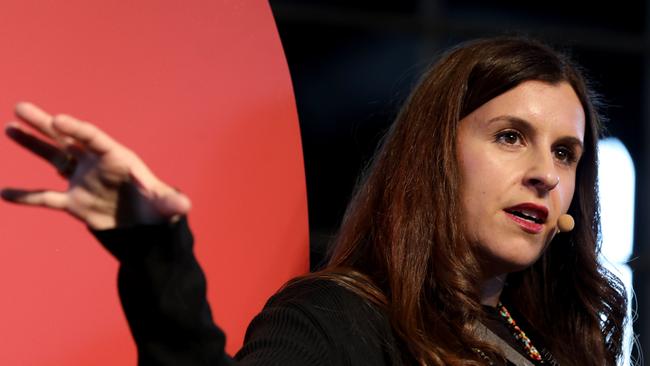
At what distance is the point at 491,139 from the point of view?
1627 millimetres

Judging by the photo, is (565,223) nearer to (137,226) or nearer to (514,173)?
(514,173)

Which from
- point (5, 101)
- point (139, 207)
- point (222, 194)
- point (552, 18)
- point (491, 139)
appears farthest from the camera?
point (552, 18)

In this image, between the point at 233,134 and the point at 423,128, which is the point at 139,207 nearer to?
the point at 233,134

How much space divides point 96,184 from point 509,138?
2.69ft

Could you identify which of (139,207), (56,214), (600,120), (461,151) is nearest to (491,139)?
(461,151)

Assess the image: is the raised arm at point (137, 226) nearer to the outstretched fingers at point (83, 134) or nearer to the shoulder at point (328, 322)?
the outstretched fingers at point (83, 134)

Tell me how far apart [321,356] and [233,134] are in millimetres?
377

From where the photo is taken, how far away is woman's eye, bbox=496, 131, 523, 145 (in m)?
1.63

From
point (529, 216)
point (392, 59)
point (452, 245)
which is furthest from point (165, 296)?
point (392, 59)

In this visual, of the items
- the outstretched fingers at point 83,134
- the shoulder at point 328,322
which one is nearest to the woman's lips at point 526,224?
the shoulder at point 328,322

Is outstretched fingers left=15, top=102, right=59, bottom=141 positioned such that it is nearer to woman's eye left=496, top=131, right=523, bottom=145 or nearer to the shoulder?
the shoulder

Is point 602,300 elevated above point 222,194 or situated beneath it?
situated beneath

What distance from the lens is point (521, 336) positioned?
1709mm

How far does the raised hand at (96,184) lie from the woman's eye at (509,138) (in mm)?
756
